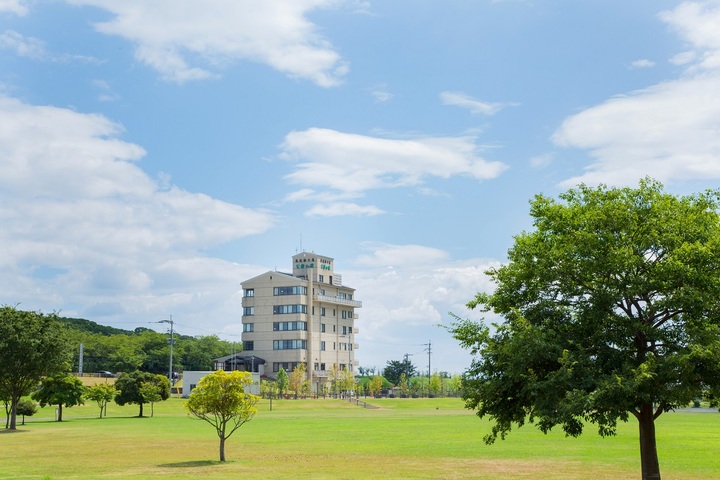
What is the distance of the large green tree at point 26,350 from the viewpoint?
68.1 m

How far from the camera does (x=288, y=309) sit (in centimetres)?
16975

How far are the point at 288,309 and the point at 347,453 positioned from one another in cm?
12653

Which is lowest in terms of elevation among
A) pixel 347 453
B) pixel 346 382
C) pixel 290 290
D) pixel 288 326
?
pixel 347 453

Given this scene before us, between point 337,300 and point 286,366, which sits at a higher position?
point 337,300

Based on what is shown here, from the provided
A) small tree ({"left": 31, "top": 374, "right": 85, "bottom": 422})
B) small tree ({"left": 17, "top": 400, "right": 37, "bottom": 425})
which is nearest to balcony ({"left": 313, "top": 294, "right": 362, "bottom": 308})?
small tree ({"left": 31, "top": 374, "right": 85, "bottom": 422})

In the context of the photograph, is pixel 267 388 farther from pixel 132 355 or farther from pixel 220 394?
pixel 220 394

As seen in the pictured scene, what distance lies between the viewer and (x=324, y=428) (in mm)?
68188

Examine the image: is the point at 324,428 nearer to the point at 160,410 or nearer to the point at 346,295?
the point at 160,410

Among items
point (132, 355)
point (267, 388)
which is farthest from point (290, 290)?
point (132, 355)

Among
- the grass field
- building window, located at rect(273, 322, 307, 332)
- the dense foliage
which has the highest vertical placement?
building window, located at rect(273, 322, 307, 332)

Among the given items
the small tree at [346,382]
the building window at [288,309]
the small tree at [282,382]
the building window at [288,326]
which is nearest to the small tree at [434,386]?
the small tree at [346,382]

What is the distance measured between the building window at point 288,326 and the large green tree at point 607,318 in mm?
143019

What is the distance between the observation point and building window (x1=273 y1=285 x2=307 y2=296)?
170 m

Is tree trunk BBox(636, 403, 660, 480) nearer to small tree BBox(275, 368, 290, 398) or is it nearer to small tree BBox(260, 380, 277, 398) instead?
small tree BBox(260, 380, 277, 398)
